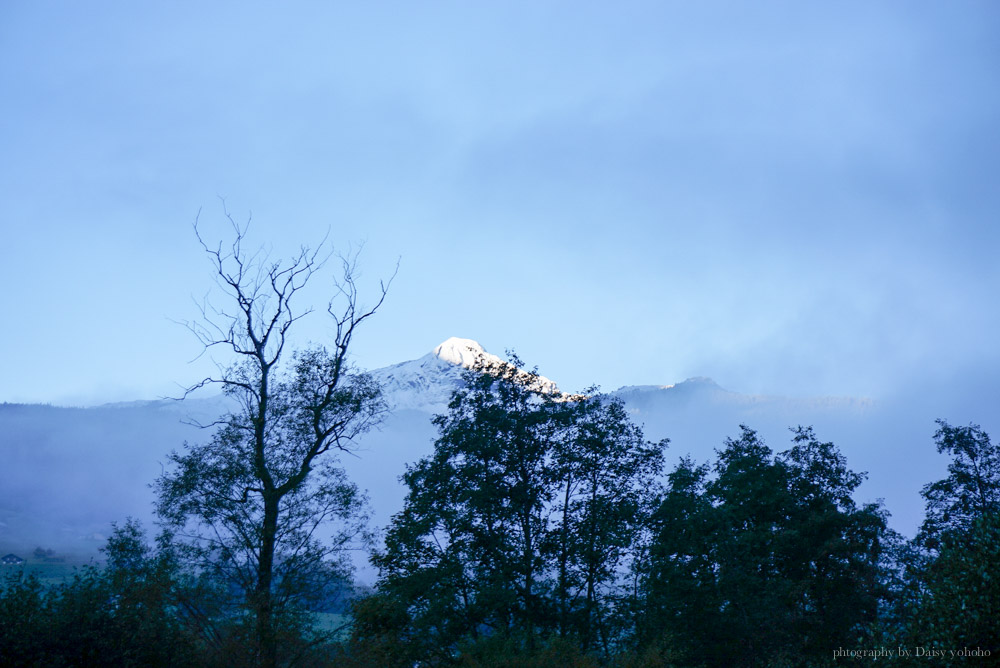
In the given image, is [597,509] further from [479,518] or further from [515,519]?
[479,518]

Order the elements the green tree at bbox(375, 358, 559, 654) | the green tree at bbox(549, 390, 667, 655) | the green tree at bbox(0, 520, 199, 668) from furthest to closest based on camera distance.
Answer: the green tree at bbox(549, 390, 667, 655) < the green tree at bbox(375, 358, 559, 654) < the green tree at bbox(0, 520, 199, 668)

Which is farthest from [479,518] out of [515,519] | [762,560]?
[762,560]

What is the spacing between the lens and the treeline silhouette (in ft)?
82.1

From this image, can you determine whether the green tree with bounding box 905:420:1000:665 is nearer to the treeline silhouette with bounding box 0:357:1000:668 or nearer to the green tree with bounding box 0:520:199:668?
the treeline silhouette with bounding box 0:357:1000:668

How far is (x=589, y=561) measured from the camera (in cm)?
3581

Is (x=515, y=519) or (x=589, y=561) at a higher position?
(x=515, y=519)

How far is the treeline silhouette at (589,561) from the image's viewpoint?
25.0 meters

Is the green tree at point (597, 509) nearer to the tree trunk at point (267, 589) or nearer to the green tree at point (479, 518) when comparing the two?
the green tree at point (479, 518)

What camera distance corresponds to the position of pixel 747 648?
3697cm

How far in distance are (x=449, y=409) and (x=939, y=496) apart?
27215mm

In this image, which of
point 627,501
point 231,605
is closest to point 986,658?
point 627,501

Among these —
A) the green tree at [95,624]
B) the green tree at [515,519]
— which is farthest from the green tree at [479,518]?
the green tree at [95,624]

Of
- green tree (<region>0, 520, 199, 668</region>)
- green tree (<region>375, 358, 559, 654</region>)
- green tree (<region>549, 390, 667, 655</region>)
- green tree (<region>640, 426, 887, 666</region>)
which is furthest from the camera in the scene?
green tree (<region>640, 426, 887, 666</region>)

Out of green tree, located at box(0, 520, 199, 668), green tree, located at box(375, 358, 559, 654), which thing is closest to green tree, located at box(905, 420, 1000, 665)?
green tree, located at box(375, 358, 559, 654)
